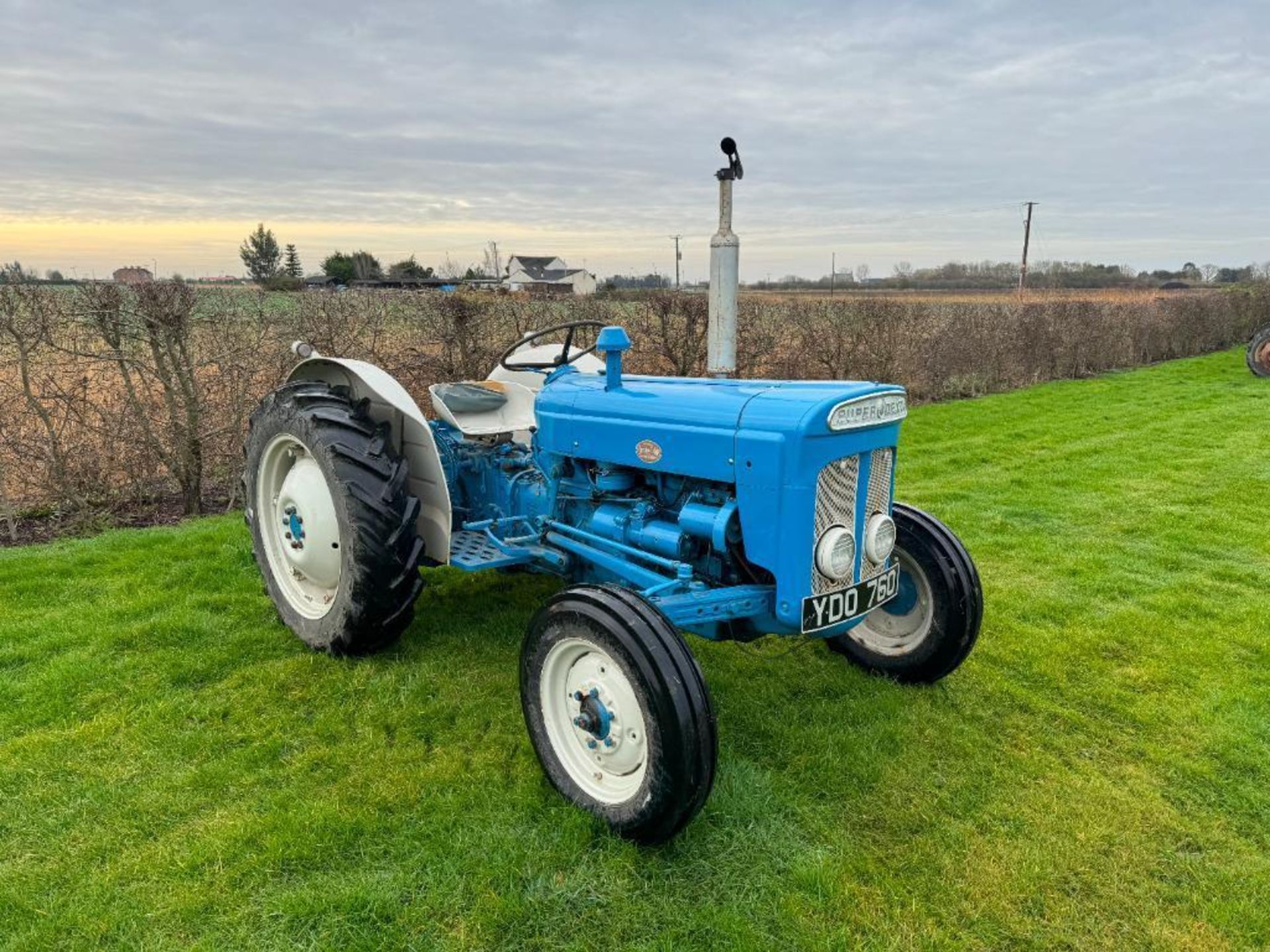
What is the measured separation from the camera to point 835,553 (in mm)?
2619

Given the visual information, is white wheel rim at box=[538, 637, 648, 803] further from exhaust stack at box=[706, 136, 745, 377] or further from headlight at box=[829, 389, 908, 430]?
exhaust stack at box=[706, 136, 745, 377]

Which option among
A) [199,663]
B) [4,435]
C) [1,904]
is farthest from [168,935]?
[4,435]

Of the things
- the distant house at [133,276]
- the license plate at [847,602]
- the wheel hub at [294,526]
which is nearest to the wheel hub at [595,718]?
the license plate at [847,602]

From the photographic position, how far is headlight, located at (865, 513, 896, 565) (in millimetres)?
2775

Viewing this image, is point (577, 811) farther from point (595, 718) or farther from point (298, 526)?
point (298, 526)

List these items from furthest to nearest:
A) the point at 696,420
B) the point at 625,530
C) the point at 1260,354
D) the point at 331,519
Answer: the point at 1260,354 < the point at 331,519 < the point at 625,530 < the point at 696,420

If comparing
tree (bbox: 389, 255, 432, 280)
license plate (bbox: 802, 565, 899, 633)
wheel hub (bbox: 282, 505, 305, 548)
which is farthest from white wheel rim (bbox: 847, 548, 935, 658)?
tree (bbox: 389, 255, 432, 280)

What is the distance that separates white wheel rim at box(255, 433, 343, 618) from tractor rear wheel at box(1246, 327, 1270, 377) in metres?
16.3

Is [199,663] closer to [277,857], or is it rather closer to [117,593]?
[117,593]

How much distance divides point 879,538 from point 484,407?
2.20 m

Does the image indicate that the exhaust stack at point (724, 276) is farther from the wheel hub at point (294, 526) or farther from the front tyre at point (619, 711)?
the wheel hub at point (294, 526)

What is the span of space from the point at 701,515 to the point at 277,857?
5.32ft

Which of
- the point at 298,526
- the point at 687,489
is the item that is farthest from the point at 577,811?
the point at 298,526

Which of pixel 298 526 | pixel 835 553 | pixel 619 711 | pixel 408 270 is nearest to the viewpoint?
pixel 619 711
